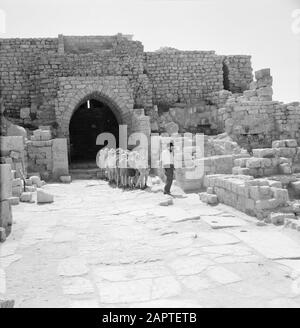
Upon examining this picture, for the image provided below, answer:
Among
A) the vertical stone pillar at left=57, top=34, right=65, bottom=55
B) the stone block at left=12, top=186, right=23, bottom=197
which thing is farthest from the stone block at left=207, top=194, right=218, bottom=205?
the vertical stone pillar at left=57, top=34, right=65, bottom=55

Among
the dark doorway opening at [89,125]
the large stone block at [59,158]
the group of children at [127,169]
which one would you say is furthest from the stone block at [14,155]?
the dark doorway opening at [89,125]

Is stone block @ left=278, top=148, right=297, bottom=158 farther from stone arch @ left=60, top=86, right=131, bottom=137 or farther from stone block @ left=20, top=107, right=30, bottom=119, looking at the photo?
stone block @ left=20, top=107, right=30, bottom=119

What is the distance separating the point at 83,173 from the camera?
604 inches

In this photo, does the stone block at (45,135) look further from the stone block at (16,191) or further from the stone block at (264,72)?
the stone block at (264,72)

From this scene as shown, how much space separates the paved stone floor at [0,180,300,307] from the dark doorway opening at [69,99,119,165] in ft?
51.7

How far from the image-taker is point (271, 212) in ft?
23.0

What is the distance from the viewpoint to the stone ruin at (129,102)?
44.5 feet

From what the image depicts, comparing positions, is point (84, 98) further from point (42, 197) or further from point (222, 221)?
point (222, 221)

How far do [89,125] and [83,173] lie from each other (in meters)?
9.35

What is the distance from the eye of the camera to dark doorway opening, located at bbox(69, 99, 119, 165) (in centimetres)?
2386

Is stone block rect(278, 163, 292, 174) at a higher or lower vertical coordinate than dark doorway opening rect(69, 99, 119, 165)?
lower
